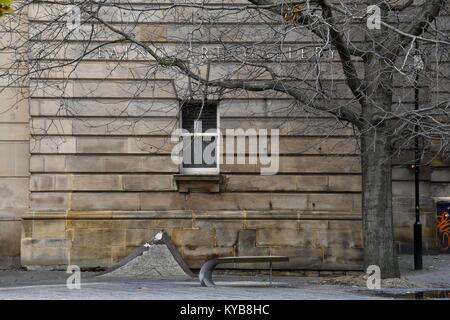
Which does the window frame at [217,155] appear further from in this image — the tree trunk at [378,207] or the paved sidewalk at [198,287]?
the tree trunk at [378,207]

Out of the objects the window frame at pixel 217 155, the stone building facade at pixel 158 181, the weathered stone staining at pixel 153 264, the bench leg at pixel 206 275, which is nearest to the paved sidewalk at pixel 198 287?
the bench leg at pixel 206 275

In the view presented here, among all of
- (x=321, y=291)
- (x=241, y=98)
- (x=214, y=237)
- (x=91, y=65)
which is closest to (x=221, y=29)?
(x=241, y=98)

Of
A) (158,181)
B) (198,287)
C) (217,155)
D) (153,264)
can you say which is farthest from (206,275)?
(217,155)

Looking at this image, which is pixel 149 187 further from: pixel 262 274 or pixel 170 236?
pixel 262 274

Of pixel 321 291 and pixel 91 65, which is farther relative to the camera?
pixel 91 65

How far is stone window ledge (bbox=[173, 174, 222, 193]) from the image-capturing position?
18.1 m

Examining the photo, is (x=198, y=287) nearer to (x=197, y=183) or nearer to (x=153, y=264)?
(x=153, y=264)

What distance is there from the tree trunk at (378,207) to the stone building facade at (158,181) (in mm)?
2887

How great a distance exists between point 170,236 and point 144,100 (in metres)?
3.31

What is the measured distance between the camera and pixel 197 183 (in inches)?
718

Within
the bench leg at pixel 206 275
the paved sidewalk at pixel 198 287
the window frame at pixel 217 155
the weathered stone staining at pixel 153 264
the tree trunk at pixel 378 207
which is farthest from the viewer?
the window frame at pixel 217 155

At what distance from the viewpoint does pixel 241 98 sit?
18.4 m

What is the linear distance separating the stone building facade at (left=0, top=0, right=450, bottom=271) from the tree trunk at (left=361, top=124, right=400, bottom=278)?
114 inches

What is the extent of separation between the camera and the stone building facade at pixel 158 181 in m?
18.1
